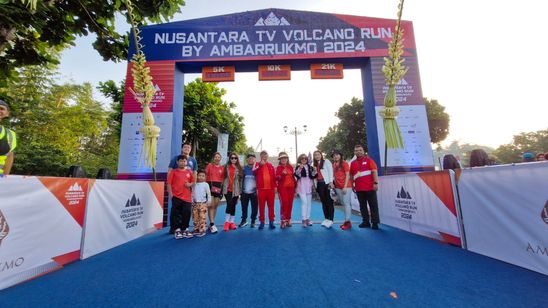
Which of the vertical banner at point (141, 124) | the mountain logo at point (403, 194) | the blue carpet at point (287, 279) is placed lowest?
the blue carpet at point (287, 279)

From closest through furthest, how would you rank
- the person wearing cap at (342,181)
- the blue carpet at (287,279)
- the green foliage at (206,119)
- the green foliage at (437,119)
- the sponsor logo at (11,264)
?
the blue carpet at (287,279) → the sponsor logo at (11,264) → the person wearing cap at (342,181) → the green foliage at (206,119) → the green foliage at (437,119)

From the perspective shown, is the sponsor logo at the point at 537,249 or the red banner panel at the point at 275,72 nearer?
the sponsor logo at the point at 537,249

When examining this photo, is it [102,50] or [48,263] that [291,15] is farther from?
[48,263]

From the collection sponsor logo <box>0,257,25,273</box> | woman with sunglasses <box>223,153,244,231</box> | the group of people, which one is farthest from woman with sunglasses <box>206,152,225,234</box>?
sponsor logo <box>0,257,25,273</box>

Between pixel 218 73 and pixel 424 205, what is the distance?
6054 mm

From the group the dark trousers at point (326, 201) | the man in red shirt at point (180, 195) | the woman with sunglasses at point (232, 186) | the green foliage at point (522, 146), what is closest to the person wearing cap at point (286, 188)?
the dark trousers at point (326, 201)

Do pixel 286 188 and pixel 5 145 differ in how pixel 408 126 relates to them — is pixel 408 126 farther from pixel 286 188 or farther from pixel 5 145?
pixel 5 145

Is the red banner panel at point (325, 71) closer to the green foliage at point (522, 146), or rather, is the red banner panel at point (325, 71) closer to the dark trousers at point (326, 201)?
the dark trousers at point (326, 201)

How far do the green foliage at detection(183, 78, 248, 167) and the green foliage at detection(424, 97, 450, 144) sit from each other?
16070mm

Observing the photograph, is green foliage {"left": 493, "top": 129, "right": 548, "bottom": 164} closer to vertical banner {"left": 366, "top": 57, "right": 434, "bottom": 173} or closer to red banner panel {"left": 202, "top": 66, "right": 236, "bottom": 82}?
vertical banner {"left": 366, "top": 57, "right": 434, "bottom": 173}

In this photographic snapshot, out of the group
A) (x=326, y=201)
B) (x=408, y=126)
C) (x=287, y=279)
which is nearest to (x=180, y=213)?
(x=287, y=279)

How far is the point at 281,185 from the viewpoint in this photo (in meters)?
4.78

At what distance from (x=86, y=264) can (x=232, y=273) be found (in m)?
1.91

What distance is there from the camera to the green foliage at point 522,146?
26.4m
